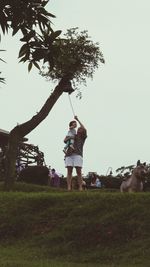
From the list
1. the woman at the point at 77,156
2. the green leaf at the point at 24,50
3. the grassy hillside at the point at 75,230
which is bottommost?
the grassy hillside at the point at 75,230

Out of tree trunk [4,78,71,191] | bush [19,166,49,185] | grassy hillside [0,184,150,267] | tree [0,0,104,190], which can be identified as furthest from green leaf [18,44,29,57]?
bush [19,166,49,185]

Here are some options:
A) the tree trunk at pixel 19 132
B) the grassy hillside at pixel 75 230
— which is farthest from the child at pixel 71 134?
the grassy hillside at pixel 75 230

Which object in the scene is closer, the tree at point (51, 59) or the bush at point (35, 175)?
the tree at point (51, 59)

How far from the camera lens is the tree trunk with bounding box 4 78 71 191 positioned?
782 inches

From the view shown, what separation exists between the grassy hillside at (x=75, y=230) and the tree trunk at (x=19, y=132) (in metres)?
4.60

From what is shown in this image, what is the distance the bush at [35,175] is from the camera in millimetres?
24188

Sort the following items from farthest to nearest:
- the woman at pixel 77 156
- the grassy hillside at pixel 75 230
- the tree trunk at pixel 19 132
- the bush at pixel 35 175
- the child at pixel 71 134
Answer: the bush at pixel 35 175, the tree trunk at pixel 19 132, the child at pixel 71 134, the woman at pixel 77 156, the grassy hillside at pixel 75 230

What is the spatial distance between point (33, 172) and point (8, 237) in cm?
1113

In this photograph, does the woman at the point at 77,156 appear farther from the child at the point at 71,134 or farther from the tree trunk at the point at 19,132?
the tree trunk at the point at 19,132

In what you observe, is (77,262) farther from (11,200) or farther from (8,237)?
(11,200)

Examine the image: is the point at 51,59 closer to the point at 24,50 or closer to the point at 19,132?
the point at 24,50

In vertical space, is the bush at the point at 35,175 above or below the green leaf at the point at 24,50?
above

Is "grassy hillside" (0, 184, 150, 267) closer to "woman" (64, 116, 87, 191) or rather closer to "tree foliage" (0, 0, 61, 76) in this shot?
"woman" (64, 116, 87, 191)

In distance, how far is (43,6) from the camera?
19.0 ft
